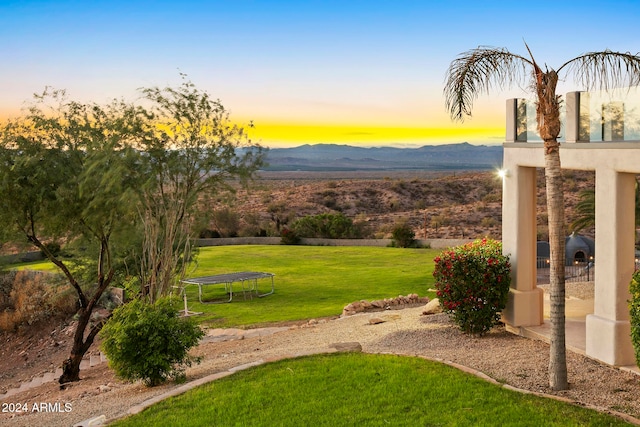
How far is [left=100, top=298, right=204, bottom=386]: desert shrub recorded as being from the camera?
9.74 metres

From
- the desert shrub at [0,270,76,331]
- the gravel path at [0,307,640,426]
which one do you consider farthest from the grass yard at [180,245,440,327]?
the desert shrub at [0,270,76,331]

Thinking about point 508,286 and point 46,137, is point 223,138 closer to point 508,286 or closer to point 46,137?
point 46,137

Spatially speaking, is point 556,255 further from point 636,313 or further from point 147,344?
point 147,344

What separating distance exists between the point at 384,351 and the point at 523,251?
315 centimetres

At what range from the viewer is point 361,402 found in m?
7.91

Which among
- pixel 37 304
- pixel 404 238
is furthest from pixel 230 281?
pixel 404 238

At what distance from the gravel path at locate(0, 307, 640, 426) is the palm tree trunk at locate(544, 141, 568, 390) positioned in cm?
37

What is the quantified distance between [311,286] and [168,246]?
9971 mm

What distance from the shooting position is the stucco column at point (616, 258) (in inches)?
354

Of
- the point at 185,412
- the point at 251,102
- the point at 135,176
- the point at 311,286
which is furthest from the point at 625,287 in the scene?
the point at 251,102

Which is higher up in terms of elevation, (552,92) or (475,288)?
(552,92)

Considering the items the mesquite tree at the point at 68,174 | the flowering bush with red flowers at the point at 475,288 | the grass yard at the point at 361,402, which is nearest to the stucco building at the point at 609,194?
the flowering bush with red flowers at the point at 475,288

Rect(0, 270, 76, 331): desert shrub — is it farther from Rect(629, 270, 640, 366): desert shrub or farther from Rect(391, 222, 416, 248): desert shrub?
Rect(629, 270, 640, 366): desert shrub

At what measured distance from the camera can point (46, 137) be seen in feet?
44.8
